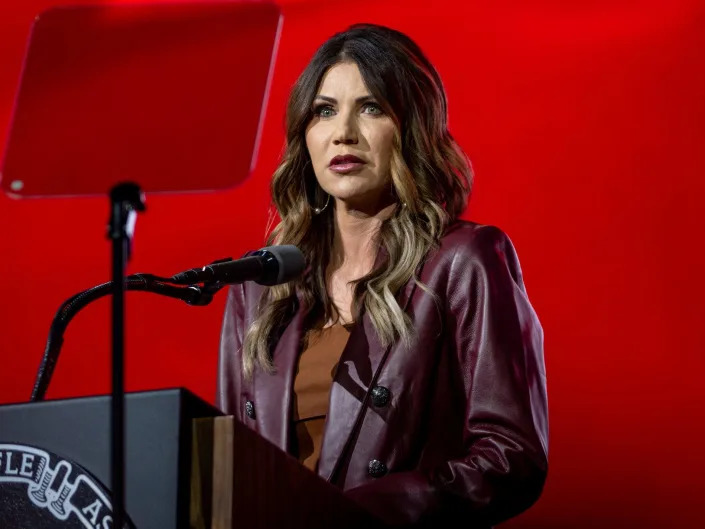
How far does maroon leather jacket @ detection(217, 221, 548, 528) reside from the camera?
5.50ft

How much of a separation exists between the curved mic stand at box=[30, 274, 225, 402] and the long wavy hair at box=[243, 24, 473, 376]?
21.6 inches

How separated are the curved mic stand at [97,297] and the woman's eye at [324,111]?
29.8 inches

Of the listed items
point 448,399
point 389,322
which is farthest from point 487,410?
point 389,322

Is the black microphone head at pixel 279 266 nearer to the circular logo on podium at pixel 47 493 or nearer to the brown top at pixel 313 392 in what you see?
the circular logo on podium at pixel 47 493

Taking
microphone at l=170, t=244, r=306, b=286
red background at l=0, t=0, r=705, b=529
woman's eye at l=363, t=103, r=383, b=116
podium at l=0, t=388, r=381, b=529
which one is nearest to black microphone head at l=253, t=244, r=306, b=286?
microphone at l=170, t=244, r=306, b=286

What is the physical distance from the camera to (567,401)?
2.52m

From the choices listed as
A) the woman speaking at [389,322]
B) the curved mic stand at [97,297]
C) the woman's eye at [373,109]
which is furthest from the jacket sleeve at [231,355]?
the curved mic stand at [97,297]

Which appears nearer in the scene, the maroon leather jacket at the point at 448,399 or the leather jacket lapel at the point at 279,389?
the maroon leather jacket at the point at 448,399

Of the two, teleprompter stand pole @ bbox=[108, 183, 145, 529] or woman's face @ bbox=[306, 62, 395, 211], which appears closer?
teleprompter stand pole @ bbox=[108, 183, 145, 529]

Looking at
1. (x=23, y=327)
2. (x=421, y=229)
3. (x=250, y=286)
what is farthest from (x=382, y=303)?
(x=23, y=327)

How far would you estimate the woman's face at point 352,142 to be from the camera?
208cm

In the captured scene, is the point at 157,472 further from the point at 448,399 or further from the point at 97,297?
the point at 448,399

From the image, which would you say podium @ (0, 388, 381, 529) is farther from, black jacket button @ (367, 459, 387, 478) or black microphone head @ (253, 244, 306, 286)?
black jacket button @ (367, 459, 387, 478)

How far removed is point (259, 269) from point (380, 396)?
495 mm
